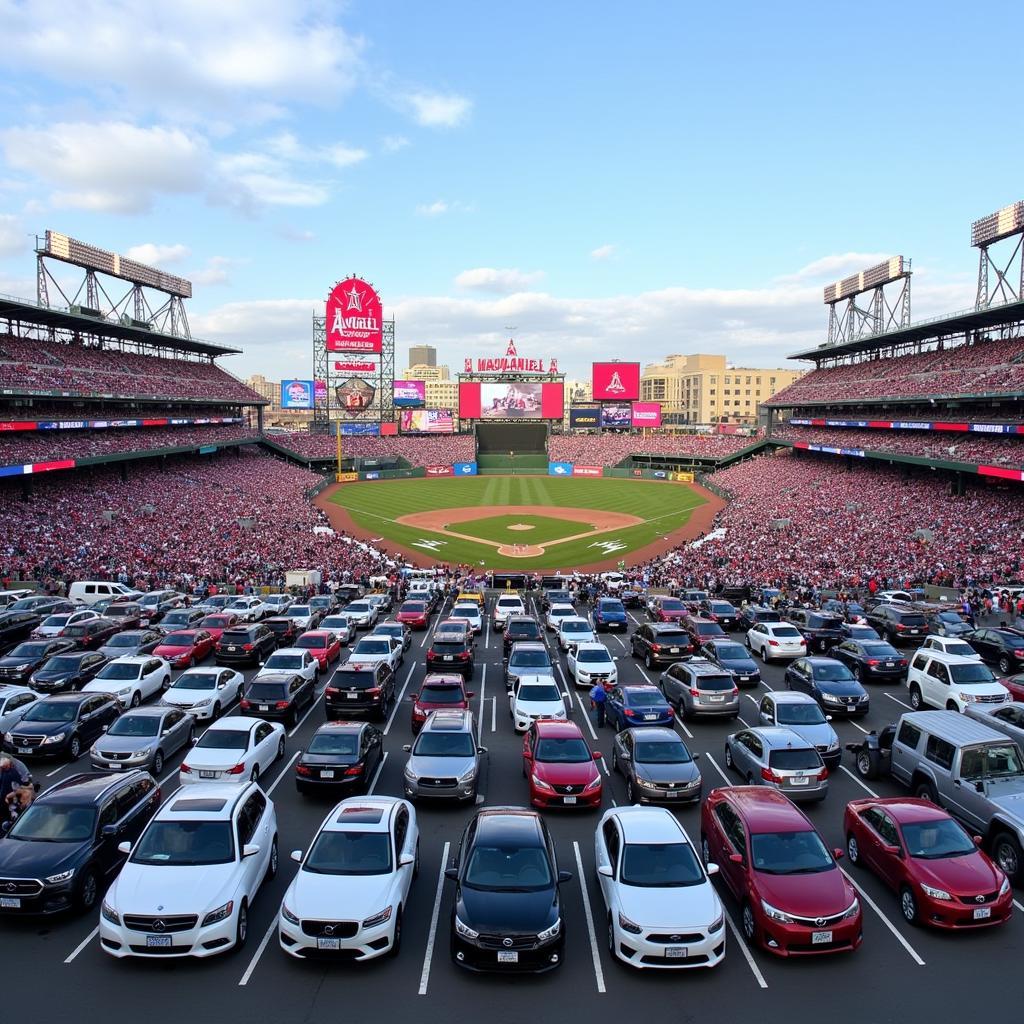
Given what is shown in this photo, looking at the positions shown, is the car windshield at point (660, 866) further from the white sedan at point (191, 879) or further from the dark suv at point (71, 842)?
the dark suv at point (71, 842)

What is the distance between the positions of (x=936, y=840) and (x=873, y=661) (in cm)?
1244

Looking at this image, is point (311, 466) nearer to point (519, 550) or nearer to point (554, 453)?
point (554, 453)

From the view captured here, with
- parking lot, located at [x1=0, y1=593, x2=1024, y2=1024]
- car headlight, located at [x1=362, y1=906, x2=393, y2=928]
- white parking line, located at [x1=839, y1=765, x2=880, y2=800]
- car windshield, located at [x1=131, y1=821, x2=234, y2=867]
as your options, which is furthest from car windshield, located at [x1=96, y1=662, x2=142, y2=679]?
white parking line, located at [x1=839, y1=765, x2=880, y2=800]

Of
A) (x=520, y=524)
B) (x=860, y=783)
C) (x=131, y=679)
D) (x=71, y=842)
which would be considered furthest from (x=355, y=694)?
(x=520, y=524)

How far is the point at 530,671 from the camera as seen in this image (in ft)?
68.3

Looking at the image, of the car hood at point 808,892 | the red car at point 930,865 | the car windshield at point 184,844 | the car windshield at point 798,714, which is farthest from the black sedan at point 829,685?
the car windshield at point 184,844

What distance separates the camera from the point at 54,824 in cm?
1080

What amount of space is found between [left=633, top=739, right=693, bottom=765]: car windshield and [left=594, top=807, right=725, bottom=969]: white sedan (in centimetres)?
328

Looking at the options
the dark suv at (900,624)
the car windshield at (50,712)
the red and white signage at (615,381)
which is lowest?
the dark suv at (900,624)

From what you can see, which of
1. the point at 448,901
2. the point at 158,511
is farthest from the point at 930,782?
the point at 158,511

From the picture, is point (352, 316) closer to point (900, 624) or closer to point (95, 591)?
point (95, 591)

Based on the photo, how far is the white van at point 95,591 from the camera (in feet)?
109

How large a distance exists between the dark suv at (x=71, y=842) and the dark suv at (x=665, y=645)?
15570mm

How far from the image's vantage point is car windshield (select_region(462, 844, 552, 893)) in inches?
376
